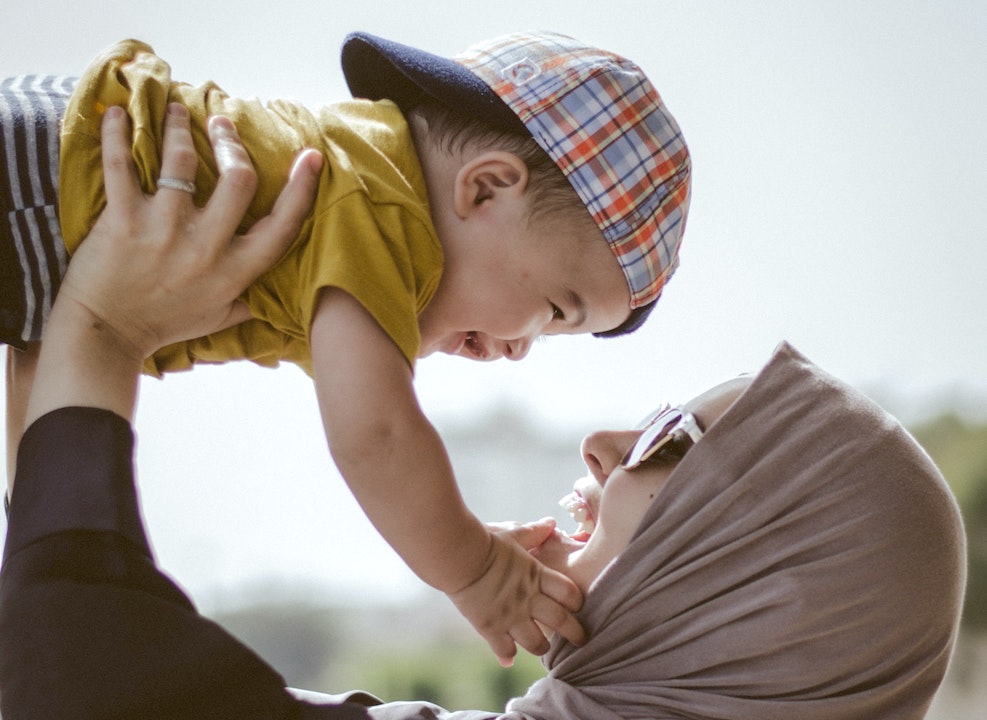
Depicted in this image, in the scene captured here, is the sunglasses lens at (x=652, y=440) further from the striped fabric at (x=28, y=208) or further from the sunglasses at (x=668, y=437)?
the striped fabric at (x=28, y=208)

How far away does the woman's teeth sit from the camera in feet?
3.38

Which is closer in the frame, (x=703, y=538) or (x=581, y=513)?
(x=703, y=538)

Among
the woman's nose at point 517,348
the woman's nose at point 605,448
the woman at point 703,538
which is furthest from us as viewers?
the woman's nose at point 517,348

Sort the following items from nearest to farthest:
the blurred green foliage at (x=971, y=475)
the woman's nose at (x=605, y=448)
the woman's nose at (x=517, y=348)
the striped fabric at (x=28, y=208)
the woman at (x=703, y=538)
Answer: the woman at (x=703, y=538) < the striped fabric at (x=28, y=208) < the woman's nose at (x=605, y=448) < the woman's nose at (x=517, y=348) < the blurred green foliage at (x=971, y=475)

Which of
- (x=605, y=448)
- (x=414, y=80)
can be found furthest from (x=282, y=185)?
(x=605, y=448)

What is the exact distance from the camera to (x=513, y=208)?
3.31ft

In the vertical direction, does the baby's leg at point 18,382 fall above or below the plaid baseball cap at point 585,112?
below

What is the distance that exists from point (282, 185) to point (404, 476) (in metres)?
0.31

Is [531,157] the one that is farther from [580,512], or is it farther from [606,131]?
[580,512]

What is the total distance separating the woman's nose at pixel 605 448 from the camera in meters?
0.99

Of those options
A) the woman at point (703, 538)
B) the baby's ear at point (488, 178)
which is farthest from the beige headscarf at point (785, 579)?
the baby's ear at point (488, 178)

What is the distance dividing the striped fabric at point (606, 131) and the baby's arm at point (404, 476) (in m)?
0.28

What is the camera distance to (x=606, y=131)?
1.01 m

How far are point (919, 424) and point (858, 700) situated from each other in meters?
1.23
